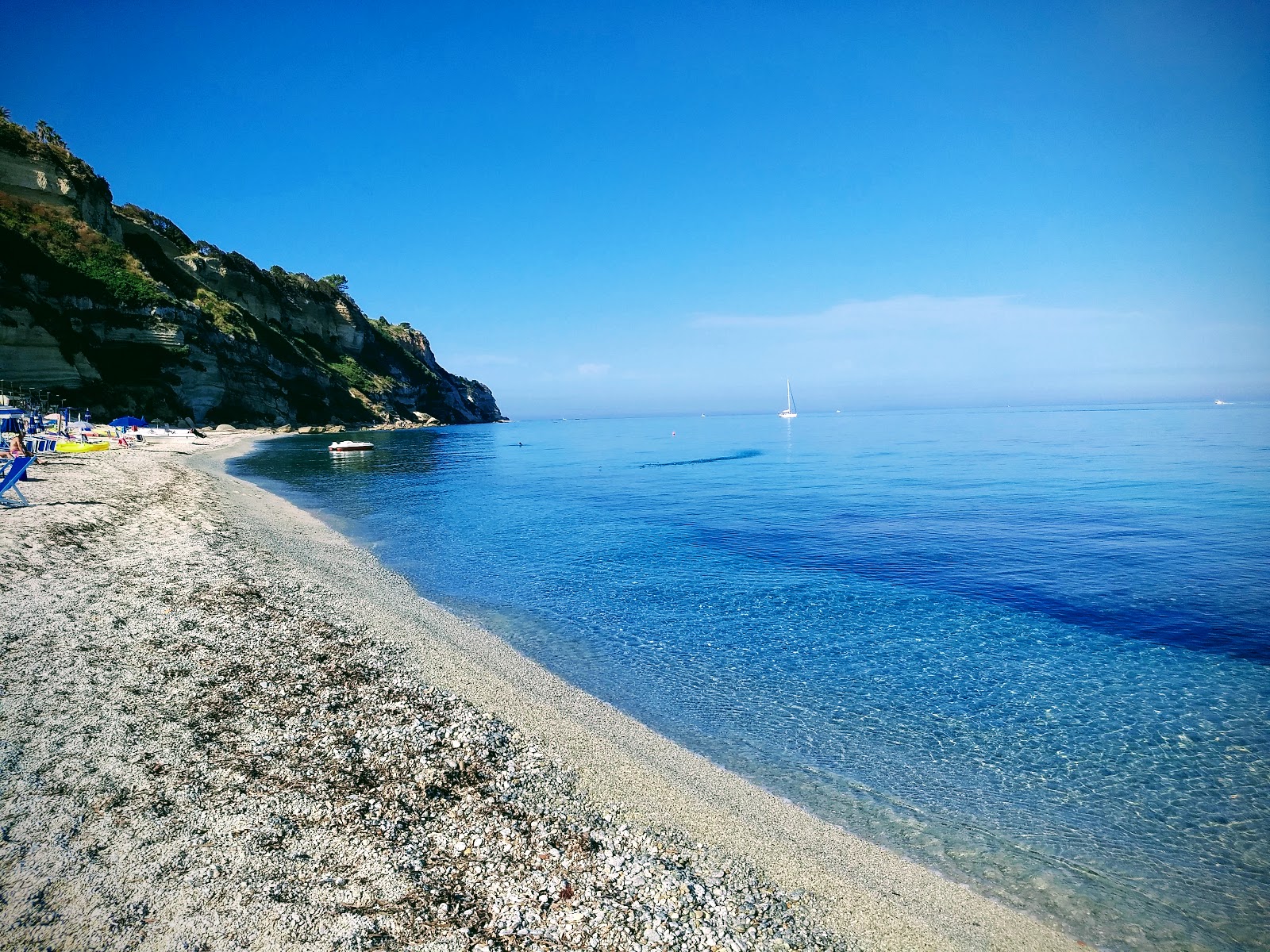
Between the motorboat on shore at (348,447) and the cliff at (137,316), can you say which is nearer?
the cliff at (137,316)

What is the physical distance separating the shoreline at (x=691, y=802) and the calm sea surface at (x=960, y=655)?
0.45m

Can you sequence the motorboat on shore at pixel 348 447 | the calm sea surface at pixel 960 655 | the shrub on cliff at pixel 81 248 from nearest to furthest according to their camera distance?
the calm sea surface at pixel 960 655
the motorboat on shore at pixel 348 447
the shrub on cliff at pixel 81 248

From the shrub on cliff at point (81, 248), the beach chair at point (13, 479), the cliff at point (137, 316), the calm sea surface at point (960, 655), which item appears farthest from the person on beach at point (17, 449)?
the shrub on cliff at point (81, 248)

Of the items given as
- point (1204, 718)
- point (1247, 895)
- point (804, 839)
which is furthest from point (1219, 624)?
point (804, 839)

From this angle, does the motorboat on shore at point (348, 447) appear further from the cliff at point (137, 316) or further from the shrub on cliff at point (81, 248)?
the shrub on cliff at point (81, 248)

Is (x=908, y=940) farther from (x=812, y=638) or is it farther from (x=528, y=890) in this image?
(x=812, y=638)

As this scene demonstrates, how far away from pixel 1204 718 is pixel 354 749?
12747 mm

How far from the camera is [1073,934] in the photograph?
18.3 feet

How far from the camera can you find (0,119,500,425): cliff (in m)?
62.2

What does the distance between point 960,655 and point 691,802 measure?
318 inches

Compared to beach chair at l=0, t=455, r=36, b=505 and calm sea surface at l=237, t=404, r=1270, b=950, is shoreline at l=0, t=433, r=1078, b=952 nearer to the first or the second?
calm sea surface at l=237, t=404, r=1270, b=950

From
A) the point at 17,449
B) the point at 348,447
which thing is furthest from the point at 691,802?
the point at 348,447

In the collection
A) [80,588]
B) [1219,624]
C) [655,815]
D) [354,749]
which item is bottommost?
[1219,624]

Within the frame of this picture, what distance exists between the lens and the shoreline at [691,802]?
5.52 meters
